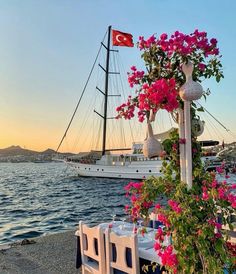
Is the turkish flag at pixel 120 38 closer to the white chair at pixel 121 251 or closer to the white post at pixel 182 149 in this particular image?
the white chair at pixel 121 251

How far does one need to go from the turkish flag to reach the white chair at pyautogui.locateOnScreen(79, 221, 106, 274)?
3335 cm

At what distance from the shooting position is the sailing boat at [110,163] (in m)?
42.9

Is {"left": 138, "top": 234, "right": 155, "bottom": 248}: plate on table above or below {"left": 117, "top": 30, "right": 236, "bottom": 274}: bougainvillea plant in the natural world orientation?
below

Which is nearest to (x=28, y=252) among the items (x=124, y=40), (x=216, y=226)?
(x=216, y=226)

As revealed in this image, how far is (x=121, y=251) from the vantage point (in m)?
4.14

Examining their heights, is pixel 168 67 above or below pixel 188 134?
above

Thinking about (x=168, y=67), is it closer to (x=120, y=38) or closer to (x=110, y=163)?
(x=120, y=38)

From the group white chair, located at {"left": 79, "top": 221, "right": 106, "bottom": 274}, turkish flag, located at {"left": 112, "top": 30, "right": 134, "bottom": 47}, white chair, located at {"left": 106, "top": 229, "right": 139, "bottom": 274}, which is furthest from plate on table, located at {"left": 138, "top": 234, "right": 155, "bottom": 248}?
turkish flag, located at {"left": 112, "top": 30, "right": 134, "bottom": 47}

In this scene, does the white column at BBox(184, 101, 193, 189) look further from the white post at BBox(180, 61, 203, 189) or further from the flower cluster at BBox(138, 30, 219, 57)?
the flower cluster at BBox(138, 30, 219, 57)

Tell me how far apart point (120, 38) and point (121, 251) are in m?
35.2

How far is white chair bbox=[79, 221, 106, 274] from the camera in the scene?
14.6ft

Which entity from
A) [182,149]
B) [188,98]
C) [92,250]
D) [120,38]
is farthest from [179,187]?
[120,38]

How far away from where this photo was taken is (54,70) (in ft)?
74.6

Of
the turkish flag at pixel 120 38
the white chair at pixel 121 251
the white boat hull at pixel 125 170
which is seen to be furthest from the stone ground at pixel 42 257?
the white boat hull at pixel 125 170
